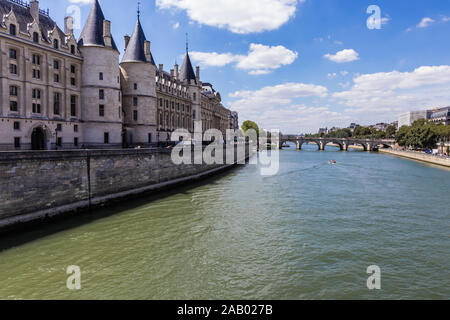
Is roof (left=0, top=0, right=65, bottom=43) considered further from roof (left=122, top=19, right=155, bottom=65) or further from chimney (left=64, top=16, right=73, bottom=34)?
roof (left=122, top=19, right=155, bottom=65)

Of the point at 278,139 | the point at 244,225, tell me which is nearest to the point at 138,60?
the point at 244,225

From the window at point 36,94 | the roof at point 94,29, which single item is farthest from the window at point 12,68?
the roof at point 94,29

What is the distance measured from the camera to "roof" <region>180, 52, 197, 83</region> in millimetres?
53216

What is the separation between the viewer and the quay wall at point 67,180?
12.9 meters

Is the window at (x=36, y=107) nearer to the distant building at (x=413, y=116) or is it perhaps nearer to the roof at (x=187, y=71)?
the roof at (x=187, y=71)

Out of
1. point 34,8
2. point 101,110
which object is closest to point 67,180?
point 101,110

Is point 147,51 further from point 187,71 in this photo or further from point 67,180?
point 67,180

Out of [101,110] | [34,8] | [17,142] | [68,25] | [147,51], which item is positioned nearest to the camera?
[17,142]

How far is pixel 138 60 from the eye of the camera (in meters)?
31.7

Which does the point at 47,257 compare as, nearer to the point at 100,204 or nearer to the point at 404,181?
the point at 100,204

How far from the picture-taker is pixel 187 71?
53.5 m

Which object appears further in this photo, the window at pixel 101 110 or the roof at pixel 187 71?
the roof at pixel 187 71

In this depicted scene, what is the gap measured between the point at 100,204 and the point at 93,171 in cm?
197

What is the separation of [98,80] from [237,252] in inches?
862
